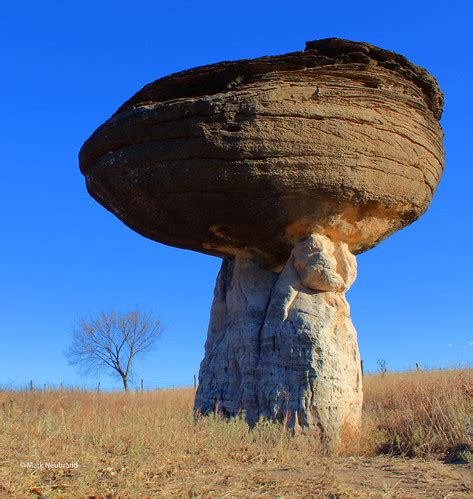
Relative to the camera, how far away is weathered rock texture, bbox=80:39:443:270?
7.23m

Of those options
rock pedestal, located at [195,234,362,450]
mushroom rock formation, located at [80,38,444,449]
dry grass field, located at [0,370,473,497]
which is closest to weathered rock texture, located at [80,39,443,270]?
mushroom rock formation, located at [80,38,444,449]

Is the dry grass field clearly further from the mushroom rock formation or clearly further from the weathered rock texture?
the weathered rock texture

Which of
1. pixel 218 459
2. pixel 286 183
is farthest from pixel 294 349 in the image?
pixel 218 459

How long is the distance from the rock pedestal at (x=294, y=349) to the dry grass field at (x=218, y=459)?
0.36 meters

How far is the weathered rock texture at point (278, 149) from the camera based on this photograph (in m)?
7.23

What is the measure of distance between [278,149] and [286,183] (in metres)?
0.40

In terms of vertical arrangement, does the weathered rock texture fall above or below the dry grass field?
above

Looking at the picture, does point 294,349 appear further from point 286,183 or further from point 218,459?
point 218,459

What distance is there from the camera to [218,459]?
546cm

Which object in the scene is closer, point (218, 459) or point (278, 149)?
point (218, 459)

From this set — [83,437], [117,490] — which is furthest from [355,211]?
[117,490]

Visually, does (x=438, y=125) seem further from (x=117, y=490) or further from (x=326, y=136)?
(x=117, y=490)

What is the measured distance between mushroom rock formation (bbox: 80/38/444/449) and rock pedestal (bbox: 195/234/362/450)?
0.02m

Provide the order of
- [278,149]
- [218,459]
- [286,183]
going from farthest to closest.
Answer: [286,183] → [278,149] → [218,459]
